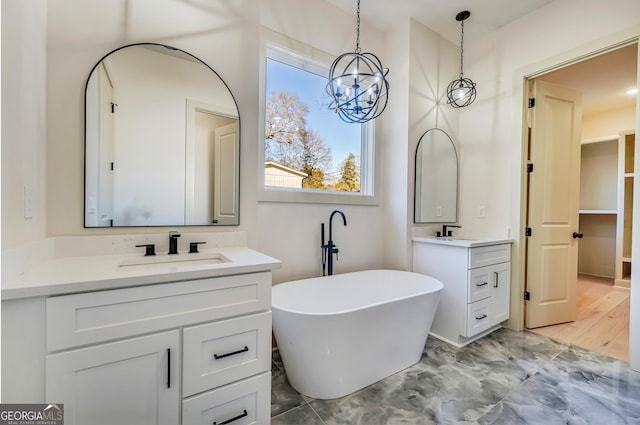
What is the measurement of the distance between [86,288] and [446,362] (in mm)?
2261

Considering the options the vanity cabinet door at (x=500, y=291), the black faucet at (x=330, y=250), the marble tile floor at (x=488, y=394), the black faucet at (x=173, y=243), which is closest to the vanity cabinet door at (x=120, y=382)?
the black faucet at (x=173, y=243)

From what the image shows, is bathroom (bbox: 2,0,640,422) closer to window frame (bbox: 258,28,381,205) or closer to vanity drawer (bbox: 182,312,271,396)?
window frame (bbox: 258,28,381,205)

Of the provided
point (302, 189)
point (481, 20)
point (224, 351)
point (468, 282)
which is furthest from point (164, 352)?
point (481, 20)

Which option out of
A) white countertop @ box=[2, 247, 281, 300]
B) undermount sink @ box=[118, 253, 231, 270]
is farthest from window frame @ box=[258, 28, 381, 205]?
white countertop @ box=[2, 247, 281, 300]

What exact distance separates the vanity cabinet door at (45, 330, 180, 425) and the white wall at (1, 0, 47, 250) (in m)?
0.46

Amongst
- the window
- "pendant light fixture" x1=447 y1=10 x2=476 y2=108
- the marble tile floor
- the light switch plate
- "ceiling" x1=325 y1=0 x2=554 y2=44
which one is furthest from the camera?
"pendant light fixture" x1=447 y1=10 x2=476 y2=108

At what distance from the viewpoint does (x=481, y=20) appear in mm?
2688

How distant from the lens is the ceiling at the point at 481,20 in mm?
2477

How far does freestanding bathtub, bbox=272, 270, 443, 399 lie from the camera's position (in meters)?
1.58

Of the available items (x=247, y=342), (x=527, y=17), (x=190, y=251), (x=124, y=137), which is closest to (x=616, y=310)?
(x=527, y=17)

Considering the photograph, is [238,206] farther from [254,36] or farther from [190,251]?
[254,36]

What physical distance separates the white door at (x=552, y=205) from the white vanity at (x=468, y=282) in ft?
0.98

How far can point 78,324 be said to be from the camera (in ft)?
3.11

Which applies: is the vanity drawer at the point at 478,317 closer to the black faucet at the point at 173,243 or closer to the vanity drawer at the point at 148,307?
the vanity drawer at the point at 148,307
